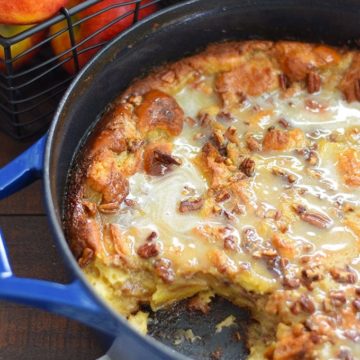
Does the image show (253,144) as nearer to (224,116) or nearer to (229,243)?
(224,116)

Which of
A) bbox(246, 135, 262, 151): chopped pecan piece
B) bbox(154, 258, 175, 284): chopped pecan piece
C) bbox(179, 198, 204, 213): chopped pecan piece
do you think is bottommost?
bbox(154, 258, 175, 284): chopped pecan piece

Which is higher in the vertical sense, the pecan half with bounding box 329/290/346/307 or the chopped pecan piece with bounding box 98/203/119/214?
the chopped pecan piece with bounding box 98/203/119/214

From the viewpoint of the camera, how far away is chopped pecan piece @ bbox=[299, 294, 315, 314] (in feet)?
4.33

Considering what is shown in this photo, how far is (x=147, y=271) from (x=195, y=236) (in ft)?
0.41

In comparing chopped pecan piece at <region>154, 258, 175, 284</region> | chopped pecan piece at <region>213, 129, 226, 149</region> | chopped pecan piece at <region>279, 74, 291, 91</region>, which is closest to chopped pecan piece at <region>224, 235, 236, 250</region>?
chopped pecan piece at <region>154, 258, 175, 284</region>

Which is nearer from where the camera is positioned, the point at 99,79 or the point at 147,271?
the point at 147,271

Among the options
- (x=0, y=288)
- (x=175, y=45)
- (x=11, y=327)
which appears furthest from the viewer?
(x=175, y=45)

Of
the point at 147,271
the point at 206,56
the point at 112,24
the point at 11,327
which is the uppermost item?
the point at 112,24

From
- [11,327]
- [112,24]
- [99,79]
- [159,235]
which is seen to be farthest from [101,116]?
[11,327]

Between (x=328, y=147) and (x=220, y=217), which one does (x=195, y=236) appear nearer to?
(x=220, y=217)

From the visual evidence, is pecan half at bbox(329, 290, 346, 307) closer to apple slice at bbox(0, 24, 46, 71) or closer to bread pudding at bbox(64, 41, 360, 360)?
bread pudding at bbox(64, 41, 360, 360)

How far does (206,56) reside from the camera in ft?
5.49

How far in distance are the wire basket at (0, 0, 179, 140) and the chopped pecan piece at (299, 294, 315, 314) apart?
753 mm

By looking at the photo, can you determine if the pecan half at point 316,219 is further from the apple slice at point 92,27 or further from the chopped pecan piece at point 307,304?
the apple slice at point 92,27
